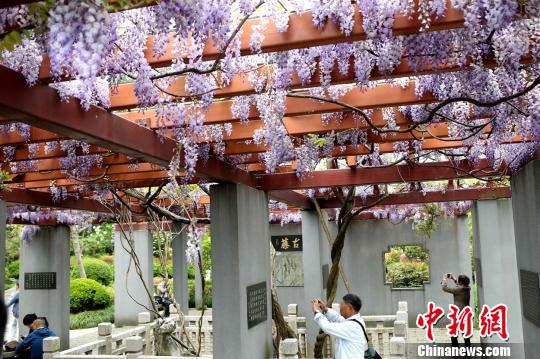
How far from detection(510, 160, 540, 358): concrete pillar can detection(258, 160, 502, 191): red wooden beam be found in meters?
0.81

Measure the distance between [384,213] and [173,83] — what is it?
321 inches

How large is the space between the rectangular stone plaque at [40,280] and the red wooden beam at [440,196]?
15.3ft

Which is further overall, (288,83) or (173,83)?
(173,83)

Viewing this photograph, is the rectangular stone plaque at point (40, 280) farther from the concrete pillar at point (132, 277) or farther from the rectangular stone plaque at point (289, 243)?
the rectangular stone plaque at point (289, 243)

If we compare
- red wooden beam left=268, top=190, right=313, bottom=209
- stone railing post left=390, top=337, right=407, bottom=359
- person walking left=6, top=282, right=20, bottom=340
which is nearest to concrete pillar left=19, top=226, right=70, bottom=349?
person walking left=6, top=282, right=20, bottom=340

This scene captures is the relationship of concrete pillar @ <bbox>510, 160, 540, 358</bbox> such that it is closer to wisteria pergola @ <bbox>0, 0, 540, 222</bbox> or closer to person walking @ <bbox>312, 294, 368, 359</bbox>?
wisteria pergola @ <bbox>0, 0, 540, 222</bbox>

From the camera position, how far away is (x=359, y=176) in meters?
6.18

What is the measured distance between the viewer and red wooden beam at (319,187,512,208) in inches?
304

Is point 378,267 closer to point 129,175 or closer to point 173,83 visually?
point 129,175

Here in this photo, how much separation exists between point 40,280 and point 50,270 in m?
0.24

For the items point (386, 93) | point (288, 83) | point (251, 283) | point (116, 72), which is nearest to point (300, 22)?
point (288, 83)

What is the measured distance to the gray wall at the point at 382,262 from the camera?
11.1 m

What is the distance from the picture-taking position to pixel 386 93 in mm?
3629

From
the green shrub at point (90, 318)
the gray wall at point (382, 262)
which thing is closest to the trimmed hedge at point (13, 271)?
the green shrub at point (90, 318)
